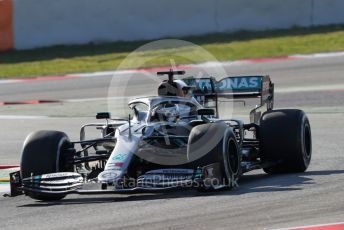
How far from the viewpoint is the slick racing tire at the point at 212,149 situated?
403 inches

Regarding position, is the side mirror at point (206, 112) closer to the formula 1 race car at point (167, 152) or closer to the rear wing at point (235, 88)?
the formula 1 race car at point (167, 152)

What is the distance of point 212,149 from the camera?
10.2 meters

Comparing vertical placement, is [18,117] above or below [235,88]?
below

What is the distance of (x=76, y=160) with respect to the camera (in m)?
10.9

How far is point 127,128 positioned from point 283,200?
2.27m

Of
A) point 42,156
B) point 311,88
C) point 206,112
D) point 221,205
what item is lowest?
point 221,205

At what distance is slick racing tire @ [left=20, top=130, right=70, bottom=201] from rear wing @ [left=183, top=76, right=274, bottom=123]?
2304 millimetres

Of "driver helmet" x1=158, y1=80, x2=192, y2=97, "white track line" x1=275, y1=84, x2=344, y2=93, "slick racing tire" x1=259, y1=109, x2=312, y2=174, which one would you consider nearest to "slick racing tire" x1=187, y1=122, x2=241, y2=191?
"driver helmet" x1=158, y1=80, x2=192, y2=97

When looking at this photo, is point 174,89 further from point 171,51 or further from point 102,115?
point 171,51

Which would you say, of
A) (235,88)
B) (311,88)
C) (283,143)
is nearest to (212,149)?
(283,143)

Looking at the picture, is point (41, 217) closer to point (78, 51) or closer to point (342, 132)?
point (342, 132)

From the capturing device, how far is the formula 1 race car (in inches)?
399

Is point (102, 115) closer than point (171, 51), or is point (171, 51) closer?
point (102, 115)

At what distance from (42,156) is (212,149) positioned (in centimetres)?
193
